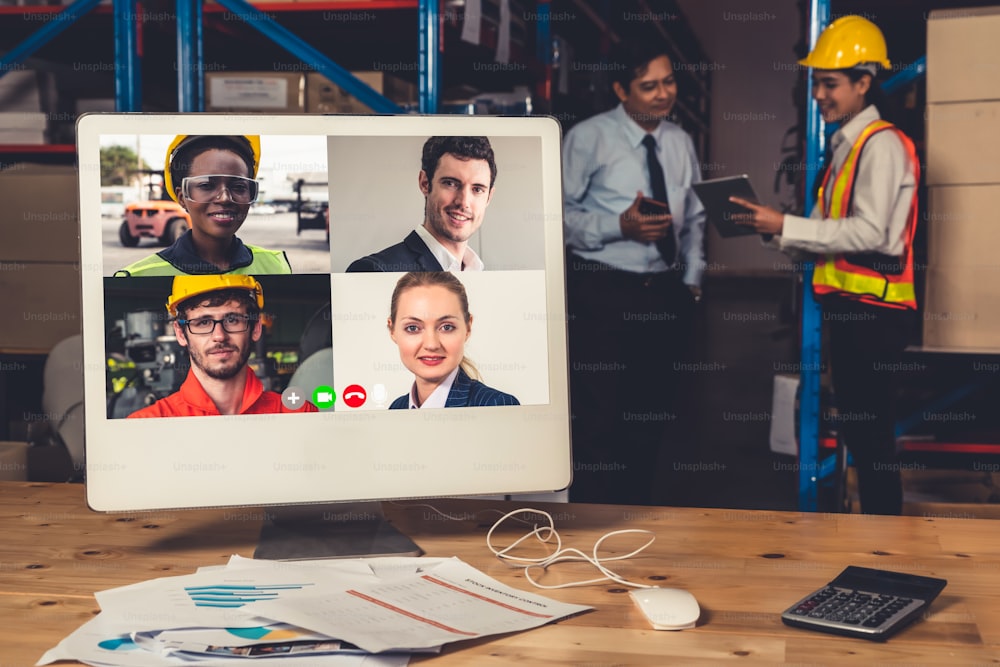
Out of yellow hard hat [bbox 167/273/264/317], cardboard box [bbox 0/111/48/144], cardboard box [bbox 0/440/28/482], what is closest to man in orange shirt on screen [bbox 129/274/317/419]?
yellow hard hat [bbox 167/273/264/317]

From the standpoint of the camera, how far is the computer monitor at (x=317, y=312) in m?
1.15

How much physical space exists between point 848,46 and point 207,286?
235cm

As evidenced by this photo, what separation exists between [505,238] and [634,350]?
213 centimetres

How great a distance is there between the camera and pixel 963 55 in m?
2.88

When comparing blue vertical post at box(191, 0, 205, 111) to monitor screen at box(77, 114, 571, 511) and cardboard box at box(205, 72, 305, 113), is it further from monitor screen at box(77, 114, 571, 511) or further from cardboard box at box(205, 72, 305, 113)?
monitor screen at box(77, 114, 571, 511)

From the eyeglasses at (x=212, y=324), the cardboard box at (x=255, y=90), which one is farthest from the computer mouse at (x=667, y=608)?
the cardboard box at (x=255, y=90)

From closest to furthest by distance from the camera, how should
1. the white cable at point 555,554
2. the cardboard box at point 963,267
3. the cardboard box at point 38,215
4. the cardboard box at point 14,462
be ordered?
the white cable at point 555,554 < the cardboard box at point 14,462 < the cardboard box at point 963,267 < the cardboard box at point 38,215

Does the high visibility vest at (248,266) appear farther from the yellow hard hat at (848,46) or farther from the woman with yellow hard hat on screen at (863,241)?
the yellow hard hat at (848,46)

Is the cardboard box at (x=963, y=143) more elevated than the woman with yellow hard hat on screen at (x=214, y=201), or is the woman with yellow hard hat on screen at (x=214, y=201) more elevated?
the cardboard box at (x=963, y=143)

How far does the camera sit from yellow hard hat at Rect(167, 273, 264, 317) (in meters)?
1.15

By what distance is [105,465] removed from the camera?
1.14 metres

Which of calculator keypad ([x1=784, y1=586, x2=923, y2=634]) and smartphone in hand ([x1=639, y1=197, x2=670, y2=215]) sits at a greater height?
smartphone in hand ([x1=639, y1=197, x2=670, y2=215])

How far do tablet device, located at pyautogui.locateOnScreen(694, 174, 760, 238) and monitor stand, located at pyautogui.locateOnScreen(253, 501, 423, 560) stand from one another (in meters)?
1.95

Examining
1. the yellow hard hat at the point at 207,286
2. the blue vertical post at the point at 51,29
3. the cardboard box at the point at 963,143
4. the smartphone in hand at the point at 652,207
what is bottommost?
the yellow hard hat at the point at 207,286
